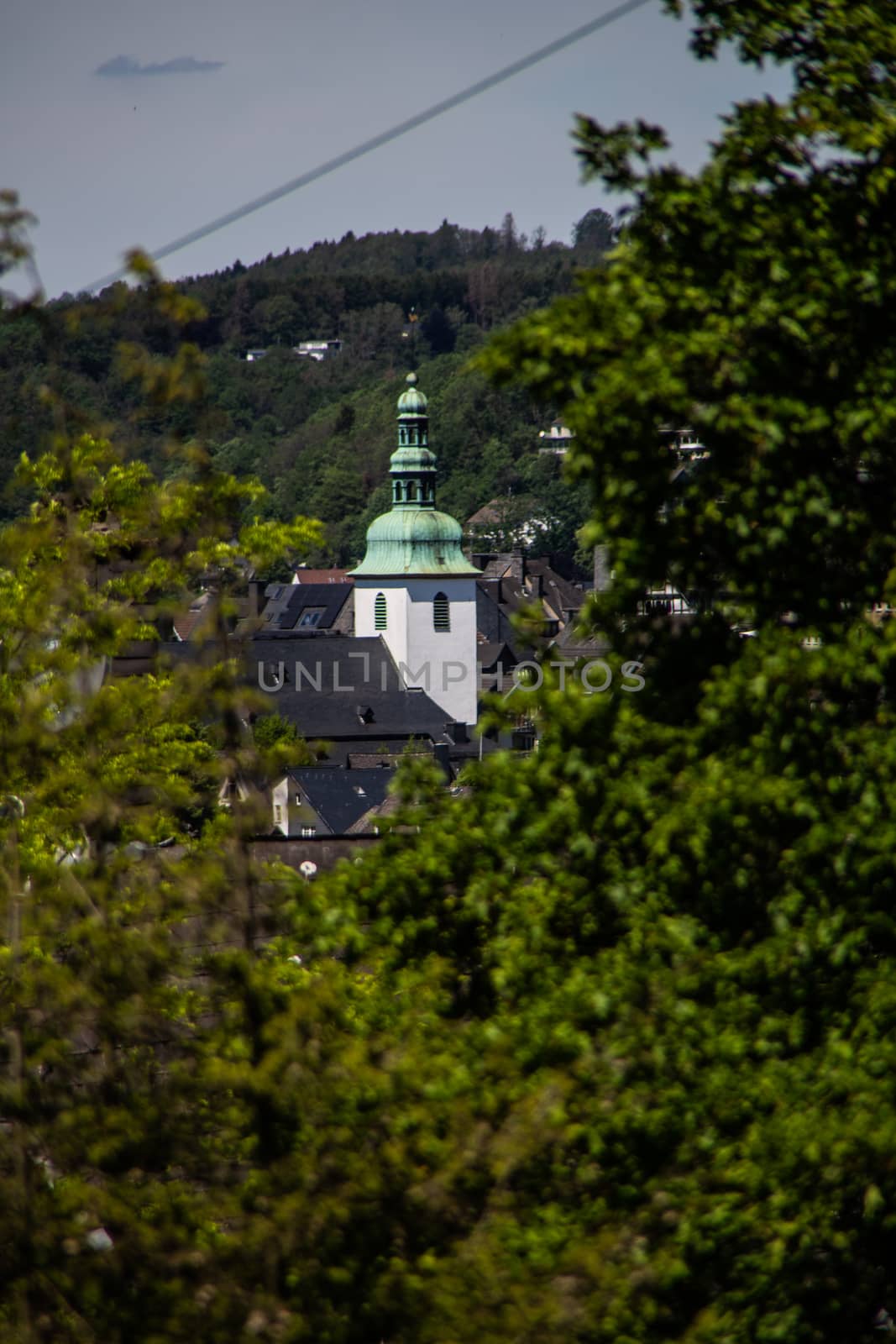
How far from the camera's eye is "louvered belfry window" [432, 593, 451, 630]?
279ft

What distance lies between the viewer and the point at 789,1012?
743 cm

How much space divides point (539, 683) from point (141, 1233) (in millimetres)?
2631

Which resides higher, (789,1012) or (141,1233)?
(789,1012)

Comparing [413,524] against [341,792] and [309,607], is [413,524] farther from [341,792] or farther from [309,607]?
[341,792]

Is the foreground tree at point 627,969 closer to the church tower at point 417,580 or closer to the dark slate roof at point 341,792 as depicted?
the dark slate roof at point 341,792

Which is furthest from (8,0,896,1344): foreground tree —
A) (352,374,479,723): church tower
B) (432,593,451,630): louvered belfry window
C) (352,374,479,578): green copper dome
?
(432,593,451,630): louvered belfry window

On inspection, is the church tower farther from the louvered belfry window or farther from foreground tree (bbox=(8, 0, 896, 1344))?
foreground tree (bbox=(8, 0, 896, 1344))

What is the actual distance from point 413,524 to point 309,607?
20.5m

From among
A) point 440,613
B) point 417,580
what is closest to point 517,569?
point 440,613

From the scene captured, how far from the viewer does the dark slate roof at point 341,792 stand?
154 feet

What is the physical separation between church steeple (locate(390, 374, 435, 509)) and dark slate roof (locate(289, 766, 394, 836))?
35.5m

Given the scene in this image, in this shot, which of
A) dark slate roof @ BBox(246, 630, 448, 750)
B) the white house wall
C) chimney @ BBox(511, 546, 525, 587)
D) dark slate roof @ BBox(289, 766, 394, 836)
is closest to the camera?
dark slate roof @ BBox(289, 766, 394, 836)

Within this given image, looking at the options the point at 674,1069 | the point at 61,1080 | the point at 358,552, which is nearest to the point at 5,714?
the point at 61,1080

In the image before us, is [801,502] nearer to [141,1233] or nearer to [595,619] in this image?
[595,619]
